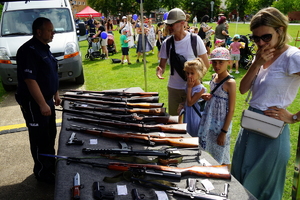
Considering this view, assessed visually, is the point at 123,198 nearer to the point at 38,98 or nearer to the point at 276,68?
the point at 276,68

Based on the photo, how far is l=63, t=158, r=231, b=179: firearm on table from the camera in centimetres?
216

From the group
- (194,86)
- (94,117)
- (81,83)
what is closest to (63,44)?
(81,83)

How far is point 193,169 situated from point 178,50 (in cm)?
207

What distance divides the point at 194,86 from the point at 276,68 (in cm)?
138

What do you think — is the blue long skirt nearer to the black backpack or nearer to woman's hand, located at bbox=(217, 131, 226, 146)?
woman's hand, located at bbox=(217, 131, 226, 146)

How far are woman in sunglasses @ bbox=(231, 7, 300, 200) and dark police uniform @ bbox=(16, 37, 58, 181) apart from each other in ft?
7.88

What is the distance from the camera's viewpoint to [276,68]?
2.17 metres

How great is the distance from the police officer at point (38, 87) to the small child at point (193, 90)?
1820 millimetres

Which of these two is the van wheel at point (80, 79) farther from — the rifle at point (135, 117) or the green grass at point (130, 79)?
the rifle at point (135, 117)

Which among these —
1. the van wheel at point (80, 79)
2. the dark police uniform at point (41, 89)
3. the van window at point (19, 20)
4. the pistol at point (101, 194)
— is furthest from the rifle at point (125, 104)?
the van window at point (19, 20)

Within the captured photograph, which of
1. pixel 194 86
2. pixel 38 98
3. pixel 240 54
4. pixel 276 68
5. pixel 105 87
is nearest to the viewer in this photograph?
pixel 276 68

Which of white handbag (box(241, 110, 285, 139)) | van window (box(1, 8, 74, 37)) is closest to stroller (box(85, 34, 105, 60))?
van window (box(1, 8, 74, 37))

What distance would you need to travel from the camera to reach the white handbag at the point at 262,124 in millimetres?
2148

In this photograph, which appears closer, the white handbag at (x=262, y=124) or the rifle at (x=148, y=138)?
the white handbag at (x=262, y=124)
